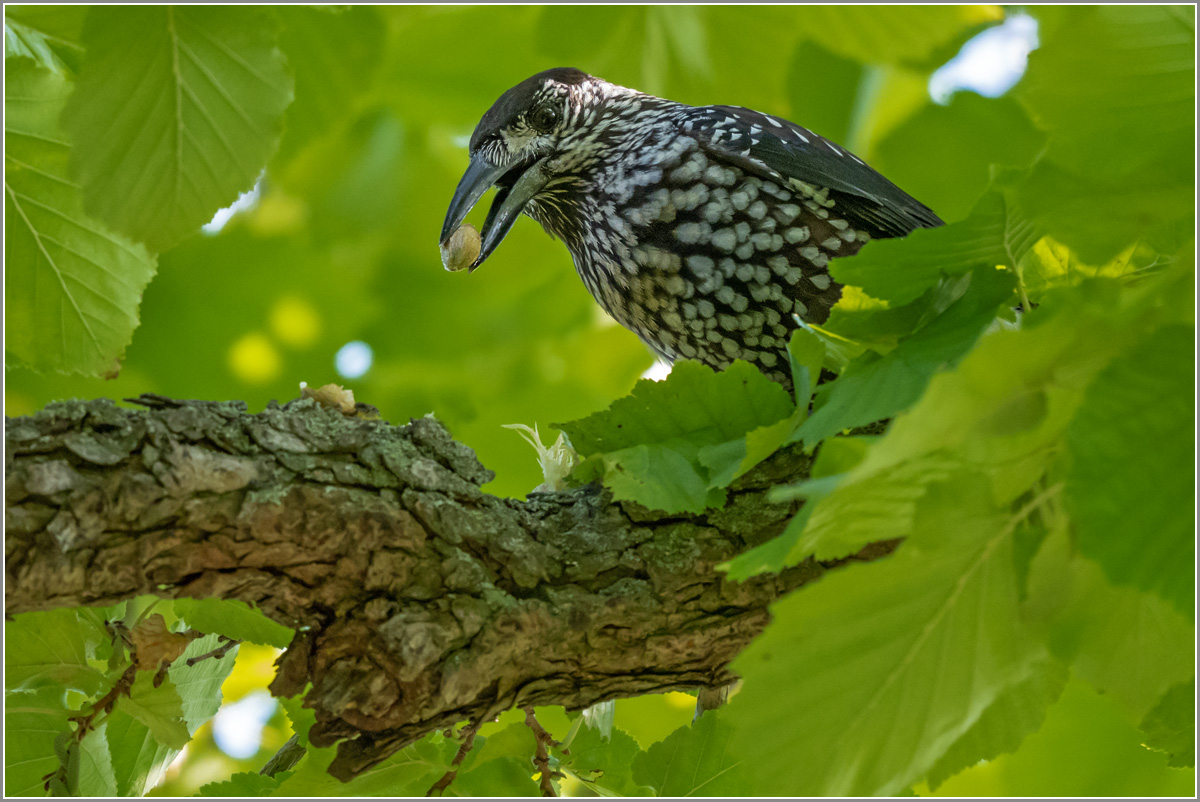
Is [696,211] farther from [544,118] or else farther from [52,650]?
[52,650]

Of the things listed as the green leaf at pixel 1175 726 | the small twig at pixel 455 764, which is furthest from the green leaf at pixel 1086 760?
the small twig at pixel 455 764

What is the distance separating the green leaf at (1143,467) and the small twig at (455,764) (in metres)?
0.94

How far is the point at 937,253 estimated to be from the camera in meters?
1.02

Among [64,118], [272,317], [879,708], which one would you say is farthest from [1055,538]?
[272,317]

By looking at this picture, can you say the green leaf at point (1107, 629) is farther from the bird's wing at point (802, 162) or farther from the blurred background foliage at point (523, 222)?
the bird's wing at point (802, 162)

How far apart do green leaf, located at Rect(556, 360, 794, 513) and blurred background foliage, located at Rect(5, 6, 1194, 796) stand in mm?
372

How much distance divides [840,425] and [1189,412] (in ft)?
1.13

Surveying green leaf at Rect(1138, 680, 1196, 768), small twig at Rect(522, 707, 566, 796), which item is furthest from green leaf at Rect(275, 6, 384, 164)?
green leaf at Rect(1138, 680, 1196, 768)

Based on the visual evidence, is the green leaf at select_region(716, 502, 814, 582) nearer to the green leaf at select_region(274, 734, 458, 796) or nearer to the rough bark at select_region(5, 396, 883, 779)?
the rough bark at select_region(5, 396, 883, 779)

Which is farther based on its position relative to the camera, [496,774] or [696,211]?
[696,211]

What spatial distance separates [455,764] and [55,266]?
0.89 metres

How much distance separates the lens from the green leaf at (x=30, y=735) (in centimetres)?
134

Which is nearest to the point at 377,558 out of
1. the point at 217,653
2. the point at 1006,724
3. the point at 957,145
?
the point at 217,653

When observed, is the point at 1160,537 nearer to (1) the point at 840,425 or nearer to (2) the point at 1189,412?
(2) the point at 1189,412
